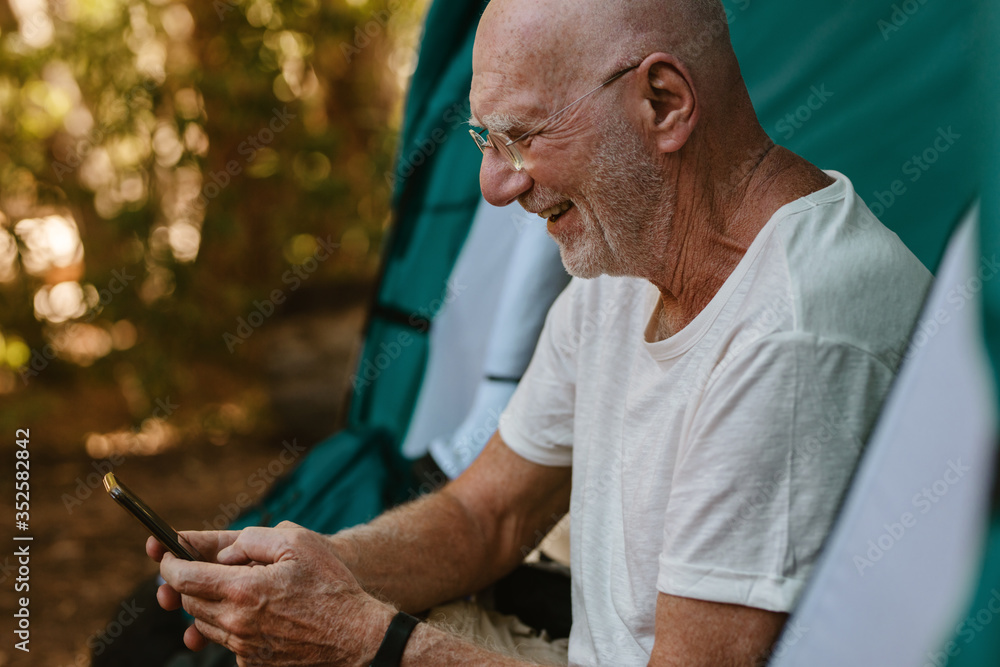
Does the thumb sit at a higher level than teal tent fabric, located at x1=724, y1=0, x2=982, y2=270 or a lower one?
lower

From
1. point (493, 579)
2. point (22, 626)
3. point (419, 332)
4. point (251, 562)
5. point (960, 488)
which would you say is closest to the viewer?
point (960, 488)

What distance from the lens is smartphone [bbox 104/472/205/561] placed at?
1.04 m

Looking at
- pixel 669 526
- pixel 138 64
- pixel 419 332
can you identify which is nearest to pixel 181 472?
pixel 138 64

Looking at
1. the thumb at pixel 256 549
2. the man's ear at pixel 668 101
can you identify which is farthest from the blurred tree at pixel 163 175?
the man's ear at pixel 668 101

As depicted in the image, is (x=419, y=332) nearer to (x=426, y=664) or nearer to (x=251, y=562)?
(x=251, y=562)

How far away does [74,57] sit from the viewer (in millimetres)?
3355

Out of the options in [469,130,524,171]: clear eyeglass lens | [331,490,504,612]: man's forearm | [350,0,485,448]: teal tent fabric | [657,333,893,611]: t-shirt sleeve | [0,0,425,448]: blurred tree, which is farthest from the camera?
[0,0,425,448]: blurred tree

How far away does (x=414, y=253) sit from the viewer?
7.22 ft

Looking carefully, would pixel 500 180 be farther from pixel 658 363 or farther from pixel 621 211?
pixel 658 363

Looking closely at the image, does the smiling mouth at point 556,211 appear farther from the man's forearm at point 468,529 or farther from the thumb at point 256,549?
the thumb at point 256,549

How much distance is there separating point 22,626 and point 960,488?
2.71 meters

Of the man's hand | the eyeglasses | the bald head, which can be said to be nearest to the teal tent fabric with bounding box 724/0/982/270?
the bald head

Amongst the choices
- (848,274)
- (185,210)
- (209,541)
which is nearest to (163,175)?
(185,210)

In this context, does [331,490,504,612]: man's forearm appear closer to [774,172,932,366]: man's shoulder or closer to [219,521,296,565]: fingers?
[219,521,296,565]: fingers
